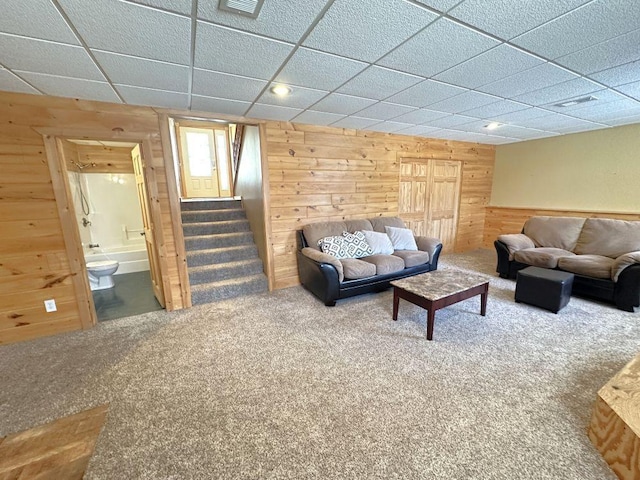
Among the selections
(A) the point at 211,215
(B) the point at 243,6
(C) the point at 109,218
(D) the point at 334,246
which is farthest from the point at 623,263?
(C) the point at 109,218

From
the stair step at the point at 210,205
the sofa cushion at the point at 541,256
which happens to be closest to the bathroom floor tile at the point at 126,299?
the stair step at the point at 210,205

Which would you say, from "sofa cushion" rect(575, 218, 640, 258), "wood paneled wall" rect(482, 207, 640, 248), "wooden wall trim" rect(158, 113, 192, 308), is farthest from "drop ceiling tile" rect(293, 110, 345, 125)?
"wood paneled wall" rect(482, 207, 640, 248)

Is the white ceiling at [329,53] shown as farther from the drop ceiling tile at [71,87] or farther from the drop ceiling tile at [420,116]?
the drop ceiling tile at [420,116]

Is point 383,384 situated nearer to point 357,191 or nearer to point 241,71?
point 241,71

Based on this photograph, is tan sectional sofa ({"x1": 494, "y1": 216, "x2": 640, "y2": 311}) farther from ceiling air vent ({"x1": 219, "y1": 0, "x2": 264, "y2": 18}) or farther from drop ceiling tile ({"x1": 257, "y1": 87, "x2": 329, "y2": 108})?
ceiling air vent ({"x1": 219, "y1": 0, "x2": 264, "y2": 18})

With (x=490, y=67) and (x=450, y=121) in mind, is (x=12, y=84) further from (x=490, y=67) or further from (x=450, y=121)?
(x=450, y=121)

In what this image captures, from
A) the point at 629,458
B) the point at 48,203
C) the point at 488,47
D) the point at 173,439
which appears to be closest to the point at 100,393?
the point at 173,439

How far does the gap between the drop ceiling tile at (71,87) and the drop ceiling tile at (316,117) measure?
1.89 metres

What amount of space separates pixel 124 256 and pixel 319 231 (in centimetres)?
359

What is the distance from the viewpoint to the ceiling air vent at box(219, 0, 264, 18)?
1.25 m

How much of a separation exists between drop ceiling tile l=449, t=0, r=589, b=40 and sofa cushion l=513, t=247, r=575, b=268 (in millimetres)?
2993

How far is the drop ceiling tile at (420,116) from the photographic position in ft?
10.2

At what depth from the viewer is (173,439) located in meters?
1.46

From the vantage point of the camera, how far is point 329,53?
→ 5.72 ft
